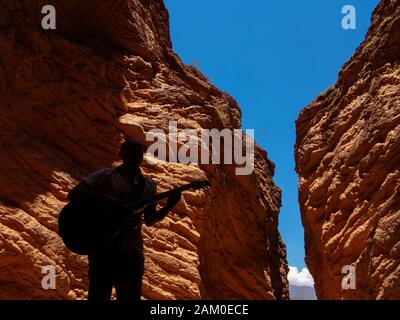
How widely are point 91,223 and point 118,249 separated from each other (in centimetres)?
26

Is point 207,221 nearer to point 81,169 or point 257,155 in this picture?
point 81,169

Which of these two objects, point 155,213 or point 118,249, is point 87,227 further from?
point 155,213

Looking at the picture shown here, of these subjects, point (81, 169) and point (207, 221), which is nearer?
point (81, 169)

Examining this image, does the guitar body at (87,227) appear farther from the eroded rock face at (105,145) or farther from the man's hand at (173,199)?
the eroded rock face at (105,145)

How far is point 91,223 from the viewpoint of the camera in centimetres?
366

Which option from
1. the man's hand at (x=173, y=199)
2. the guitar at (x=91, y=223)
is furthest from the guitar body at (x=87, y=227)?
→ the man's hand at (x=173, y=199)

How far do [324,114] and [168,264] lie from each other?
6.26 m

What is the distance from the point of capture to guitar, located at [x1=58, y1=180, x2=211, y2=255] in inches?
141

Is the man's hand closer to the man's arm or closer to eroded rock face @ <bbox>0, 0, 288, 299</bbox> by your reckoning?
the man's arm

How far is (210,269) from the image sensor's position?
11727mm

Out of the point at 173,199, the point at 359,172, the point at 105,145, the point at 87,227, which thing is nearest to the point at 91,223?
the point at 87,227

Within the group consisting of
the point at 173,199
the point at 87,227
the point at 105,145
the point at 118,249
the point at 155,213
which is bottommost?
the point at 118,249

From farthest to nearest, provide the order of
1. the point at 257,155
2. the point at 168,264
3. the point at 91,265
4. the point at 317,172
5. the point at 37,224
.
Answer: the point at 257,155
the point at 317,172
the point at 168,264
the point at 37,224
the point at 91,265
